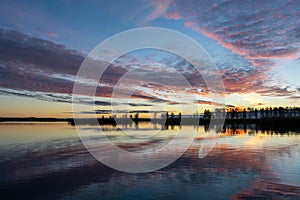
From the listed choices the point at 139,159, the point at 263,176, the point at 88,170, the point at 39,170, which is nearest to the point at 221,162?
the point at 263,176

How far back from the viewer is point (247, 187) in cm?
1611

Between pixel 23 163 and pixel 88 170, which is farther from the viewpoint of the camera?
pixel 23 163

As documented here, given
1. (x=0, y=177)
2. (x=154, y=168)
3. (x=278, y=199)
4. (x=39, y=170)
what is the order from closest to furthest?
1. (x=278, y=199)
2. (x=0, y=177)
3. (x=39, y=170)
4. (x=154, y=168)

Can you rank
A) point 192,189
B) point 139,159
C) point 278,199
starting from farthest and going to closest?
point 139,159
point 192,189
point 278,199

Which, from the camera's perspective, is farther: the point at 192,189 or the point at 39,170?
the point at 39,170

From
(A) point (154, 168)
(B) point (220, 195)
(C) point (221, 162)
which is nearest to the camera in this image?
(B) point (220, 195)

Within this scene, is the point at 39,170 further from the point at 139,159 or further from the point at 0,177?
the point at 139,159

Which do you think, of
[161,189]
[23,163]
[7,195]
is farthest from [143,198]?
[23,163]

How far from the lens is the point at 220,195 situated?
48.0 feet

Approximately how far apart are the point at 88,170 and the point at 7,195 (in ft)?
24.5

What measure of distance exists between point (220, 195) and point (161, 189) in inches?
137

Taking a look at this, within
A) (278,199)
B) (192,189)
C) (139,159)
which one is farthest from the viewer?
(139,159)

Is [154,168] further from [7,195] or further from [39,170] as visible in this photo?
[7,195]

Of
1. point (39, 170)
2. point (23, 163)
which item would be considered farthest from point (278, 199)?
point (23, 163)
